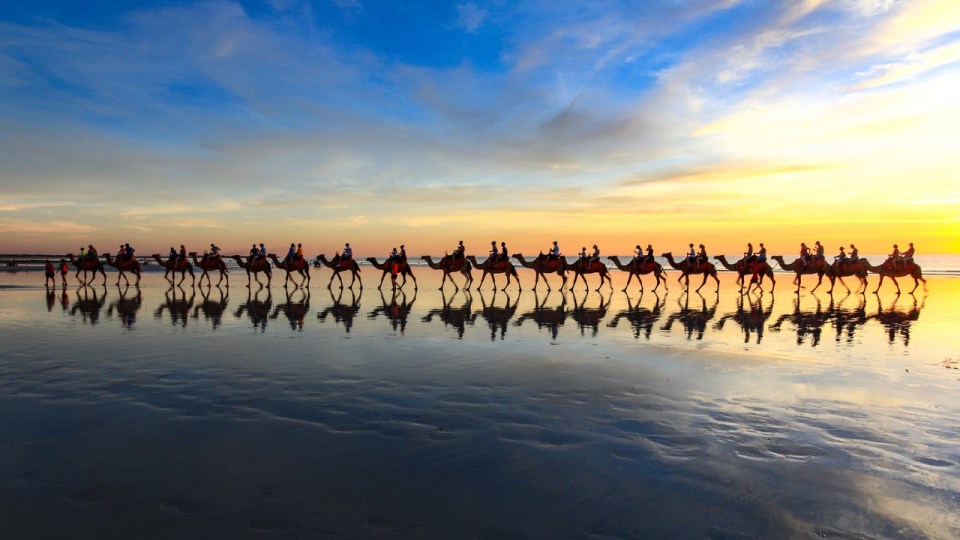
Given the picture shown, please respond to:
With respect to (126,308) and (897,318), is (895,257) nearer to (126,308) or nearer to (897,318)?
(897,318)

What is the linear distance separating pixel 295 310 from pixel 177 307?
455cm

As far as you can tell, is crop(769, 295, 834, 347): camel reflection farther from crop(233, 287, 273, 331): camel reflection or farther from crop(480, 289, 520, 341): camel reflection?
crop(233, 287, 273, 331): camel reflection

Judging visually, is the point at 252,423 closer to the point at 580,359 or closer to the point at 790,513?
the point at 790,513

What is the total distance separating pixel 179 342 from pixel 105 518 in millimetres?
8925

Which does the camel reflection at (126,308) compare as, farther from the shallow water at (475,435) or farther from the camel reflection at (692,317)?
the camel reflection at (692,317)

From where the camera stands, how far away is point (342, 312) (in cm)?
1867

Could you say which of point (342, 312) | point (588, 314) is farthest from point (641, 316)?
point (342, 312)

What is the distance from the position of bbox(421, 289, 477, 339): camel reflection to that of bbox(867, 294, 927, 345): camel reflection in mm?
10585

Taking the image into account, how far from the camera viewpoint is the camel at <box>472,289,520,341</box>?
14.8 m

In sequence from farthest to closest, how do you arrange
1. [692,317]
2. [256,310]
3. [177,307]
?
[177,307] → [256,310] → [692,317]

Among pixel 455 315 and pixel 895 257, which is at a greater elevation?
pixel 895 257

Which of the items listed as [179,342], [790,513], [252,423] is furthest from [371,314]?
[790,513]

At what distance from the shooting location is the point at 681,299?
81.1ft

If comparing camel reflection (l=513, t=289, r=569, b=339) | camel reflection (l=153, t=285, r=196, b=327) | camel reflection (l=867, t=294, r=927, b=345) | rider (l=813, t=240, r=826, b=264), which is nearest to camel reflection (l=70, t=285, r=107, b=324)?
camel reflection (l=153, t=285, r=196, b=327)
